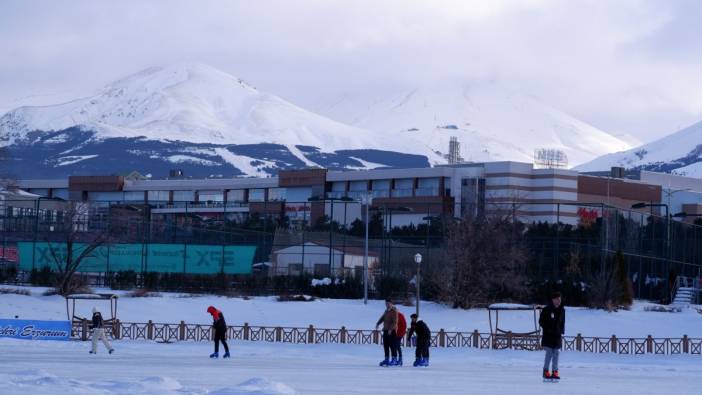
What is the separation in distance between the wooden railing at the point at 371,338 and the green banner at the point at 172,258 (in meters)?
21.1

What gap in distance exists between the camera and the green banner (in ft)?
237

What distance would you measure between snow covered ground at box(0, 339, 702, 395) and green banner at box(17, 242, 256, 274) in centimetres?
2457

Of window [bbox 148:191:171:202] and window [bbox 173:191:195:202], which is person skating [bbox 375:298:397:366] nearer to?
window [bbox 173:191:195:202]

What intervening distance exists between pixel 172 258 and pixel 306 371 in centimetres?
4168

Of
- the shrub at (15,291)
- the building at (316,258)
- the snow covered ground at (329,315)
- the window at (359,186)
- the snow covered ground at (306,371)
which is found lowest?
the snow covered ground at (306,371)

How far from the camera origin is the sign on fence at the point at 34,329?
46594 millimetres

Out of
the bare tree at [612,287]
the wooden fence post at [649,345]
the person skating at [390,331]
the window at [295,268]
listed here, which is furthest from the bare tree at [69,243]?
the person skating at [390,331]

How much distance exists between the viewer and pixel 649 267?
234ft

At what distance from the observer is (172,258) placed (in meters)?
72.2

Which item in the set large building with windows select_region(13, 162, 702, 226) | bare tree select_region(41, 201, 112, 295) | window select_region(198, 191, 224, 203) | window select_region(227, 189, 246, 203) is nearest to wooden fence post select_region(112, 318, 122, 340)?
→ bare tree select_region(41, 201, 112, 295)

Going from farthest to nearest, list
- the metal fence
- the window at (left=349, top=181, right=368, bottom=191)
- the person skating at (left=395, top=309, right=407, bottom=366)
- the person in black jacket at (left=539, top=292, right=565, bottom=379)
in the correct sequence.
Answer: the window at (left=349, top=181, right=368, bottom=191)
the metal fence
the person skating at (left=395, top=309, right=407, bottom=366)
the person in black jacket at (left=539, top=292, right=565, bottom=379)

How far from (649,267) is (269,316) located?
2374 centimetres

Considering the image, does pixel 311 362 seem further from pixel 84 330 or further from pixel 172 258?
pixel 172 258

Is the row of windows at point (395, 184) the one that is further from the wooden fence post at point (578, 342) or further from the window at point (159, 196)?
the wooden fence post at point (578, 342)
